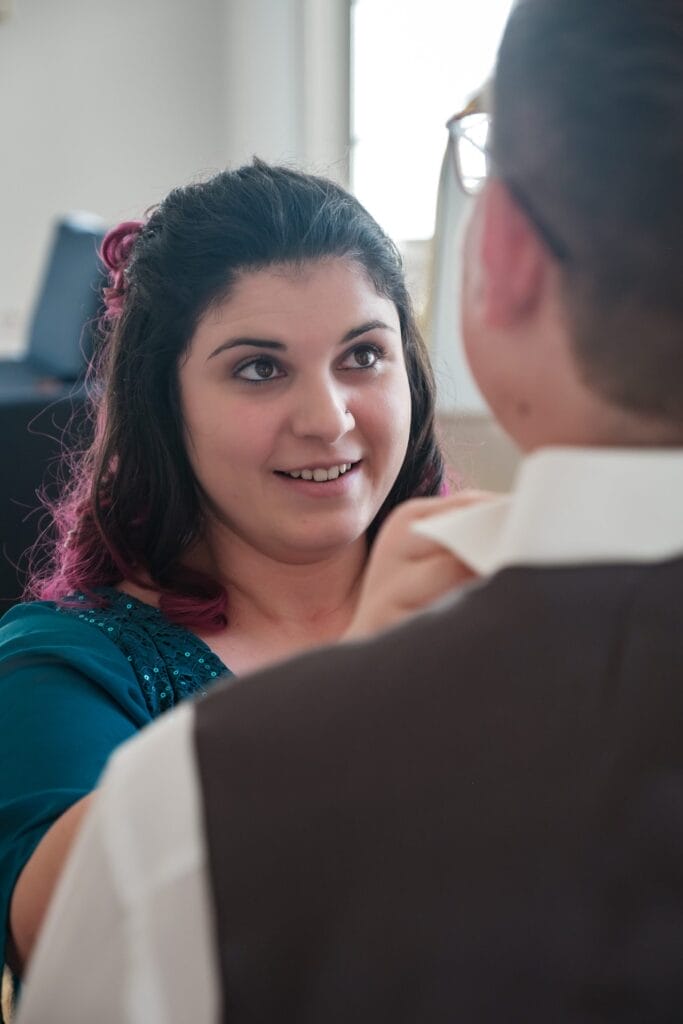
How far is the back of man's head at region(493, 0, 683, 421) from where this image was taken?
0.54 meters

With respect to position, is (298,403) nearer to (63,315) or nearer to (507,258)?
(507,258)

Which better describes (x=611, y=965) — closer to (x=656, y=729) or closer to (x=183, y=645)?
(x=656, y=729)

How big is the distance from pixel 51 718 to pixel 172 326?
1.63ft

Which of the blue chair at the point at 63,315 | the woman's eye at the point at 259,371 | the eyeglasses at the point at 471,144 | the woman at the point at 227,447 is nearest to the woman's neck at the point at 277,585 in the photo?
the woman at the point at 227,447

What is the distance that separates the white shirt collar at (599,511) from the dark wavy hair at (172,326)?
89cm

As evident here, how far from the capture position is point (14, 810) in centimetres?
114

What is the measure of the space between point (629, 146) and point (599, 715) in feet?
0.79

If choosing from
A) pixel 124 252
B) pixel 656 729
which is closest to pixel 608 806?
pixel 656 729

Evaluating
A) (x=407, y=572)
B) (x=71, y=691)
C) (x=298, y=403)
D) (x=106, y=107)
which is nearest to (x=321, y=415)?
(x=298, y=403)

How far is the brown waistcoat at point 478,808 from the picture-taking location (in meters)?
0.55

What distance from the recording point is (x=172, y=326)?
1478 millimetres

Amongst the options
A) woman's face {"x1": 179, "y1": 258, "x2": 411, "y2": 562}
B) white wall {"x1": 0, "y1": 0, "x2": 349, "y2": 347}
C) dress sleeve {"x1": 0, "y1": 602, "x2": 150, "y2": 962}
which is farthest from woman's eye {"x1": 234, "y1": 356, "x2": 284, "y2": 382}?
white wall {"x1": 0, "y1": 0, "x2": 349, "y2": 347}

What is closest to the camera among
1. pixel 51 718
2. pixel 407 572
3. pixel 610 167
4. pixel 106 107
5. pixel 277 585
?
pixel 610 167

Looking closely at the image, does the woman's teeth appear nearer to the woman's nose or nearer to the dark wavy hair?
the woman's nose
